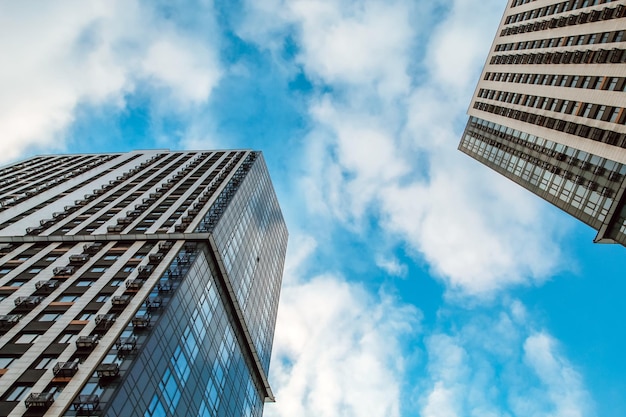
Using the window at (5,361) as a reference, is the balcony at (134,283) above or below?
above

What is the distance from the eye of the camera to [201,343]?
4641 centimetres

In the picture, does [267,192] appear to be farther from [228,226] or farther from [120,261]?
[120,261]

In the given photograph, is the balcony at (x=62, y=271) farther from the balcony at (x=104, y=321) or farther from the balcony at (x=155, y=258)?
the balcony at (x=104, y=321)

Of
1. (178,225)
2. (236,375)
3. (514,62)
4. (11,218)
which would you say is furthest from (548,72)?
(11,218)

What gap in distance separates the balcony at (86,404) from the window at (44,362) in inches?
203

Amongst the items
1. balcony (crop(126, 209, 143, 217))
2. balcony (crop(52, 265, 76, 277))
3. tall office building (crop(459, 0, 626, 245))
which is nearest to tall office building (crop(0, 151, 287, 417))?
balcony (crop(52, 265, 76, 277))

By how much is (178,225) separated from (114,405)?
27.0 metres

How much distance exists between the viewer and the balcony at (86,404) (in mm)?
29812

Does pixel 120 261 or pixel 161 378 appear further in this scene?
pixel 120 261

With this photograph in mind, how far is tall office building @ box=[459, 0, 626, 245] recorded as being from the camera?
48094 millimetres

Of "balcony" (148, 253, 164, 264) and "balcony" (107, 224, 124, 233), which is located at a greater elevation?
"balcony" (107, 224, 124, 233)

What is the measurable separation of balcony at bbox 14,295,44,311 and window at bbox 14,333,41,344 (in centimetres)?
397

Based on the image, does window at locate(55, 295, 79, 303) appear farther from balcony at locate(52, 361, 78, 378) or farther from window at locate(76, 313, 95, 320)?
balcony at locate(52, 361, 78, 378)

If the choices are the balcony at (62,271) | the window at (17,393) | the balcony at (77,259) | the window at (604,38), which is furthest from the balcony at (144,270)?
the window at (604,38)
